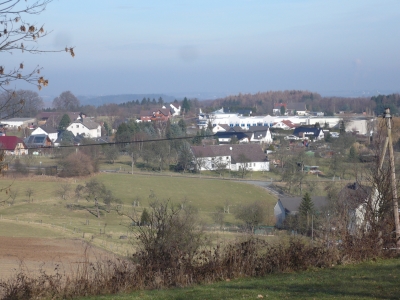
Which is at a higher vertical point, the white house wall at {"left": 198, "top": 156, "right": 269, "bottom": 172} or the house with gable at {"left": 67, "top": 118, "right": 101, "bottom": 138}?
the house with gable at {"left": 67, "top": 118, "right": 101, "bottom": 138}

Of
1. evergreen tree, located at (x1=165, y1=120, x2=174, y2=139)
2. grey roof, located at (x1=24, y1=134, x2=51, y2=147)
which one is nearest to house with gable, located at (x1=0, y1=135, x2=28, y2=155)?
grey roof, located at (x1=24, y1=134, x2=51, y2=147)

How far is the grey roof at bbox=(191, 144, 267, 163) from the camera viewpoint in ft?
113

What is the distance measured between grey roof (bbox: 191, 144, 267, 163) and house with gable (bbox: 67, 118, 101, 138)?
15.8 meters

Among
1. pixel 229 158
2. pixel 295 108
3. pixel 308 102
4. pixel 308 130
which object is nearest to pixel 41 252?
pixel 229 158

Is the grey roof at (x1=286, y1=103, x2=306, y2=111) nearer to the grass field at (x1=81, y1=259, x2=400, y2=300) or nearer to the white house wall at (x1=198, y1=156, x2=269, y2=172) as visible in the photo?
the white house wall at (x1=198, y1=156, x2=269, y2=172)

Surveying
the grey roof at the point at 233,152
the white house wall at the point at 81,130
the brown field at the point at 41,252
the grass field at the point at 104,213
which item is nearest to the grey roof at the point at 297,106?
the white house wall at the point at 81,130

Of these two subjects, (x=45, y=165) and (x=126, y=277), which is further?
(x=45, y=165)

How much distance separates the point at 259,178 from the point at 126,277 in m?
25.9

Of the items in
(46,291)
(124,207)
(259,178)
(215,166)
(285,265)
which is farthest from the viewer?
(215,166)

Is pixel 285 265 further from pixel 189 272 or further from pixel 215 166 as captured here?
pixel 215 166

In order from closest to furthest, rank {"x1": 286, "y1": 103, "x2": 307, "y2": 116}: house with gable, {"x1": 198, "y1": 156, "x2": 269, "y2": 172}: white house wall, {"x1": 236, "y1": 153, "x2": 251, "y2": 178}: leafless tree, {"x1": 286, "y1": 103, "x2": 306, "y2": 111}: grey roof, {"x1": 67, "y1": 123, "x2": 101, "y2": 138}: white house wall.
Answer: {"x1": 236, "y1": 153, "x2": 251, "y2": 178}: leafless tree, {"x1": 198, "y1": 156, "x2": 269, "y2": 172}: white house wall, {"x1": 67, "y1": 123, "x2": 101, "y2": 138}: white house wall, {"x1": 286, "y1": 103, "x2": 307, "y2": 116}: house with gable, {"x1": 286, "y1": 103, "x2": 306, "y2": 111}: grey roof

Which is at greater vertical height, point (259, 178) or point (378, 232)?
point (378, 232)

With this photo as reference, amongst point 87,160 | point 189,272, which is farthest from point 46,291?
point 87,160

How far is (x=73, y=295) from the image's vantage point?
5641 millimetres
